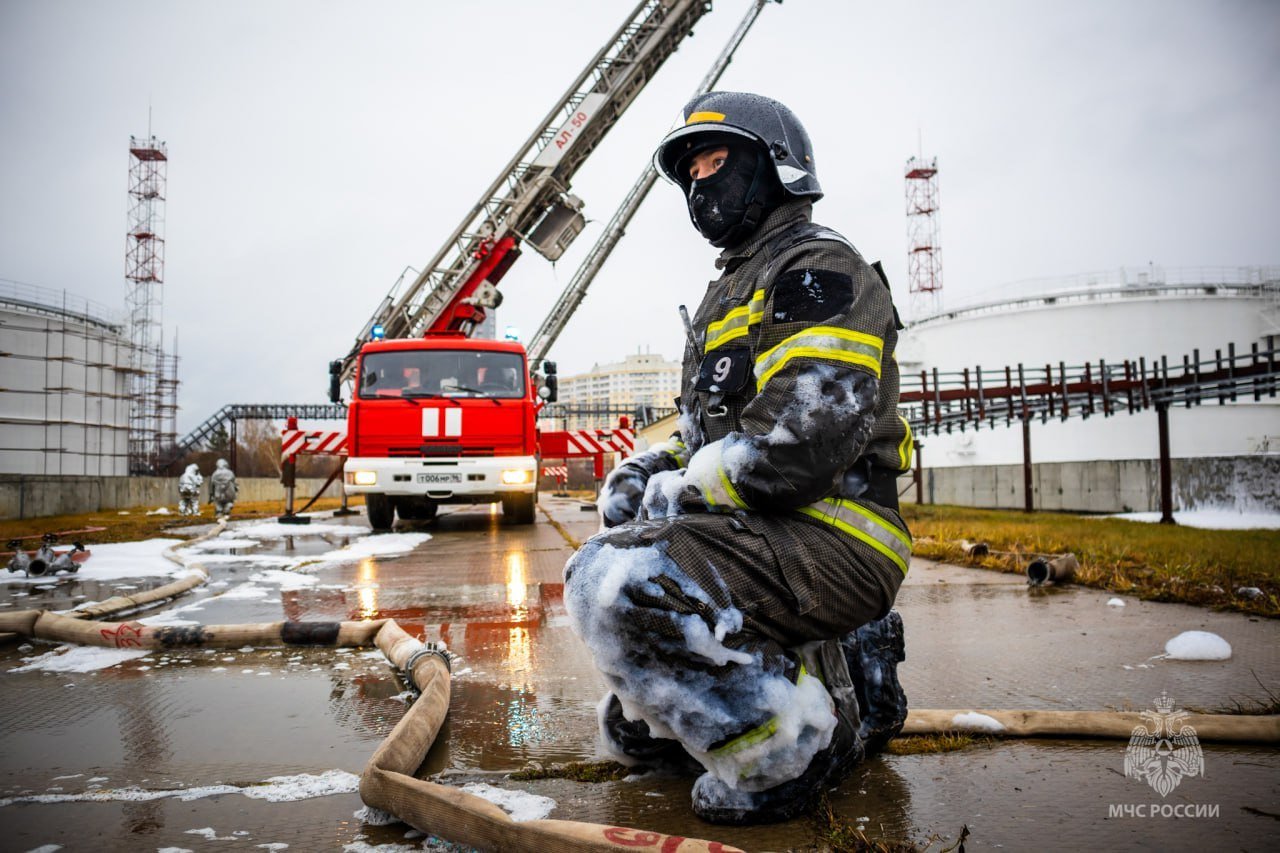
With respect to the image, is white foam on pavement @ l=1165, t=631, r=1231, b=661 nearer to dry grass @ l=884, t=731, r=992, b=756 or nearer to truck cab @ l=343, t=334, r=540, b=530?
dry grass @ l=884, t=731, r=992, b=756

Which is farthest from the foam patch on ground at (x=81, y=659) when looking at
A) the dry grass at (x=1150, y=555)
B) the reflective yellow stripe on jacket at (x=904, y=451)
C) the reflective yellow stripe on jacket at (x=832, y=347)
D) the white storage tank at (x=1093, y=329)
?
the white storage tank at (x=1093, y=329)

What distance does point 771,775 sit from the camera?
1568mm

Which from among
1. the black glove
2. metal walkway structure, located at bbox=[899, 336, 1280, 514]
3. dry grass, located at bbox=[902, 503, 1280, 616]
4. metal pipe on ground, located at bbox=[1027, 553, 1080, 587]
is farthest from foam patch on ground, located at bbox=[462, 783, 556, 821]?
metal walkway structure, located at bbox=[899, 336, 1280, 514]

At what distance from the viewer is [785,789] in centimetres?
159

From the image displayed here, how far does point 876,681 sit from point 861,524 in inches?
18.3

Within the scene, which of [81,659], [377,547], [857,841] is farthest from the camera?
[377,547]

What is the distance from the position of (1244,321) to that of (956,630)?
1448 inches

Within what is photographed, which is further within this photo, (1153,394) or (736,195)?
(1153,394)

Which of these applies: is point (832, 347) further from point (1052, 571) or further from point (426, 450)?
point (426, 450)

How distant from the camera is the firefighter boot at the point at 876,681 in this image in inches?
75.5

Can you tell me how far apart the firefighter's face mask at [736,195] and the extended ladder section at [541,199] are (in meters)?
12.2

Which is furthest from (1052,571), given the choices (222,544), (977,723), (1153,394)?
(222,544)

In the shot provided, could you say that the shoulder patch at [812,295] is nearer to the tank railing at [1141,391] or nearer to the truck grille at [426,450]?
the tank railing at [1141,391]

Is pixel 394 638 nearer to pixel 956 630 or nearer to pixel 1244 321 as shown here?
pixel 956 630
